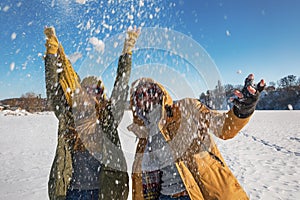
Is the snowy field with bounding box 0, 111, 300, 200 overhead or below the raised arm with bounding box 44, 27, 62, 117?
below

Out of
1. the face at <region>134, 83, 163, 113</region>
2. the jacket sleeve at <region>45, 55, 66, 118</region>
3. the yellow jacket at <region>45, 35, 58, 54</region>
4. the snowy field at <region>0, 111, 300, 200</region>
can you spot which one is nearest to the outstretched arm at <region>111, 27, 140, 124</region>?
the face at <region>134, 83, 163, 113</region>

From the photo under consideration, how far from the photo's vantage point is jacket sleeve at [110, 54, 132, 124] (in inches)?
82.0

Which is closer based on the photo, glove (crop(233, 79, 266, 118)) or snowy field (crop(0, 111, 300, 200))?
glove (crop(233, 79, 266, 118))

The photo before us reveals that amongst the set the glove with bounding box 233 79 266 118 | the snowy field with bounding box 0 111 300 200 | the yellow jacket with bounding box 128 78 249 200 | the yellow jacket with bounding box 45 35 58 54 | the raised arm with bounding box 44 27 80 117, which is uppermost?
the yellow jacket with bounding box 45 35 58 54

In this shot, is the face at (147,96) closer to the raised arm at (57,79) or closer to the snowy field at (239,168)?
the snowy field at (239,168)

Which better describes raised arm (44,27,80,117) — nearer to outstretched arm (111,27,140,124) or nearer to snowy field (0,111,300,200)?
outstretched arm (111,27,140,124)

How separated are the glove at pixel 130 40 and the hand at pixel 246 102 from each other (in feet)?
3.12

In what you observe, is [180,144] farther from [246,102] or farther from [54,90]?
[54,90]

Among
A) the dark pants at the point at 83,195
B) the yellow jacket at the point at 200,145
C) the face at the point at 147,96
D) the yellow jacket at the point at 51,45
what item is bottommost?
the dark pants at the point at 83,195

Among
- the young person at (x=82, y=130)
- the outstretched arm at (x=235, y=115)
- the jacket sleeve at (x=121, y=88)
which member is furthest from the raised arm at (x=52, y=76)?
the outstretched arm at (x=235, y=115)

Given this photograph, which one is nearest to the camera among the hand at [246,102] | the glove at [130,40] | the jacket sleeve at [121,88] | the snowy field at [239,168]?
the hand at [246,102]

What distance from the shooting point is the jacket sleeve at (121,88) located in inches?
82.0

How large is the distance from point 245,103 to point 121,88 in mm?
929

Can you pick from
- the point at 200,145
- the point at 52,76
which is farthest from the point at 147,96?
the point at 52,76
